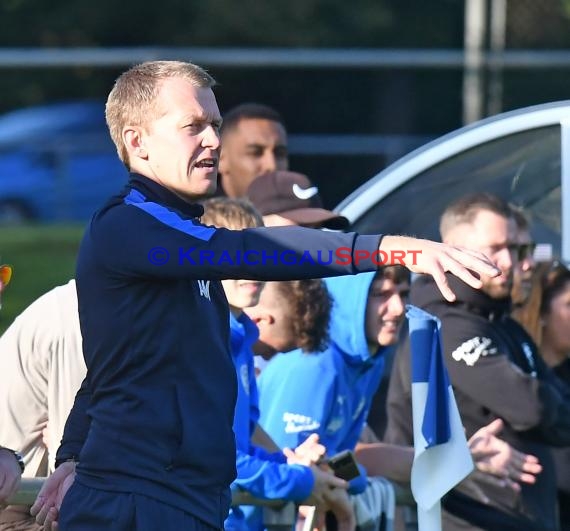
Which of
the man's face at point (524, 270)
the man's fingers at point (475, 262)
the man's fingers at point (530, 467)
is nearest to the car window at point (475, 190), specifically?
the man's face at point (524, 270)

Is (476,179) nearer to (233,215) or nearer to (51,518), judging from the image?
(233,215)

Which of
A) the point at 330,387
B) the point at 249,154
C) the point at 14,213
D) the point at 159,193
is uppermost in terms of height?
the point at 14,213

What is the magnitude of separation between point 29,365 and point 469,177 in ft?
7.17

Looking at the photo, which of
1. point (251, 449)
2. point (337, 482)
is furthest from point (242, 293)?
point (337, 482)

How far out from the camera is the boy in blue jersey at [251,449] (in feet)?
14.1

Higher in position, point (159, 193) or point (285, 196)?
point (285, 196)

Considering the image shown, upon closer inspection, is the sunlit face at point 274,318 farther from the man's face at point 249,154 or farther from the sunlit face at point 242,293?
the man's face at point 249,154

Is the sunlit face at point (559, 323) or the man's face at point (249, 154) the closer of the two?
the sunlit face at point (559, 323)

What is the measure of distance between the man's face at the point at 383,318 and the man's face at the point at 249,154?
172 cm

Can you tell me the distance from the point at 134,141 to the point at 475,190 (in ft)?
7.97

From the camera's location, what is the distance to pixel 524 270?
5371 mm

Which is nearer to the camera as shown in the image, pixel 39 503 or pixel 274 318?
pixel 39 503

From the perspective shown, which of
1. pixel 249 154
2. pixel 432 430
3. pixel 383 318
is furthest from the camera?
pixel 249 154

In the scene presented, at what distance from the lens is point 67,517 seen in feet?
11.3
